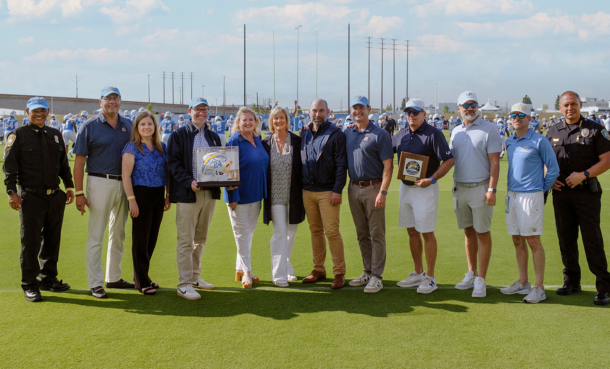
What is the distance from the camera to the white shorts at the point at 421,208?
17.9 feet

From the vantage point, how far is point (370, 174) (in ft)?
18.3

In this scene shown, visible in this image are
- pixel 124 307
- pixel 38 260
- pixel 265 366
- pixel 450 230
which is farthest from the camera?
pixel 450 230

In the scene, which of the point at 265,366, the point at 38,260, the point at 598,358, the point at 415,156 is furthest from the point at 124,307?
the point at 598,358

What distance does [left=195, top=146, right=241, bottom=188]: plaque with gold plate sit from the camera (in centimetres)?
520

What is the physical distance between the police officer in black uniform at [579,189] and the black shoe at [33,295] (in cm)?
508

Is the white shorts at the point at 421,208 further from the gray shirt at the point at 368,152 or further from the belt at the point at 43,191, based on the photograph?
the belt at the point at 43,191

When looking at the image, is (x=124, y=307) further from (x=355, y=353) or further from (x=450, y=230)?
(x=450, y=230)

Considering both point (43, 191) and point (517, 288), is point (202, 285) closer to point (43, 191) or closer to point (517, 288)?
point (43, 191)

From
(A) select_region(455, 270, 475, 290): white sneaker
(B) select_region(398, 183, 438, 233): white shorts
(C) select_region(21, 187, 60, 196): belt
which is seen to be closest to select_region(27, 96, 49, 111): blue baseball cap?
(C) select_region(21, 187, 60, 196): belt

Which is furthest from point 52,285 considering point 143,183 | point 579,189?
point 579,189

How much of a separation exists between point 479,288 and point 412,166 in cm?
137

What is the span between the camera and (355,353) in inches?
153

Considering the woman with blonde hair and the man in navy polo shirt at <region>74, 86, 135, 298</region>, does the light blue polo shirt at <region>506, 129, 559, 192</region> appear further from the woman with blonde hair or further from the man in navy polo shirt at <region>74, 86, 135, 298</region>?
the man in navy polo shirt at <region>74, 86, 135, 298</region>

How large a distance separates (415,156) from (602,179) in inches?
493
